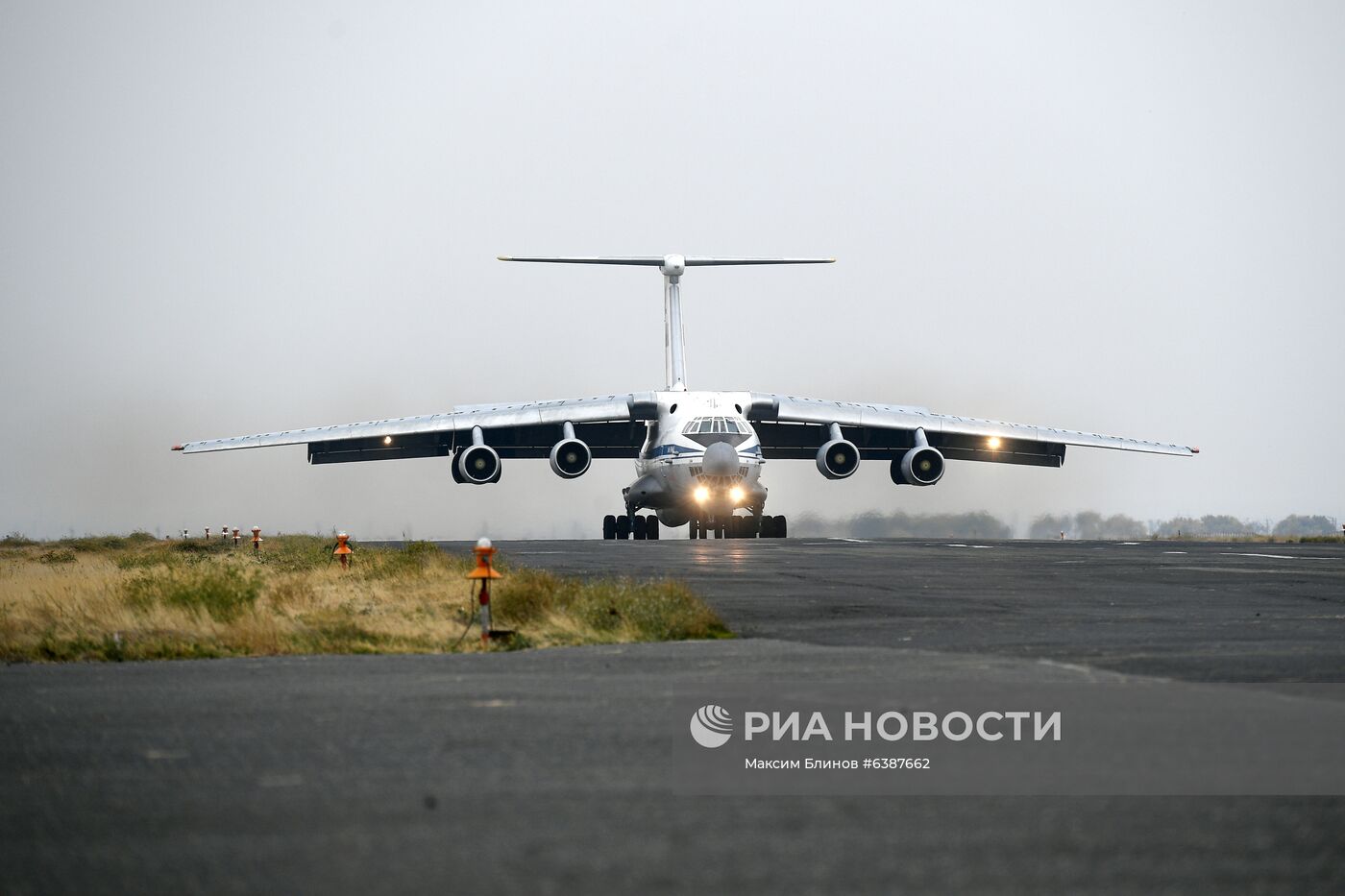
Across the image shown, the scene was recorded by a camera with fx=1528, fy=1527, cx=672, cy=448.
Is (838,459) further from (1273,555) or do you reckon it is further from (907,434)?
(1273,555)

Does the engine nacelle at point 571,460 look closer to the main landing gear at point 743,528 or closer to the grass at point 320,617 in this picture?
the main landing gear at point 743,528

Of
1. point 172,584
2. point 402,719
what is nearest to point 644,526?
point 172,584

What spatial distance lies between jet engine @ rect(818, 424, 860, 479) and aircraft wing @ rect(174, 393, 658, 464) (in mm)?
5384

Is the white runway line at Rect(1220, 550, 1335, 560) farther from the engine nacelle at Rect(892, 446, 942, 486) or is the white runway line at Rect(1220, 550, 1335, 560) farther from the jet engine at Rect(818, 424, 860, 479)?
the jet engine at Rect(818, 424, 860, 479)

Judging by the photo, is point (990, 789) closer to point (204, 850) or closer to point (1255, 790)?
point (1255, 790)

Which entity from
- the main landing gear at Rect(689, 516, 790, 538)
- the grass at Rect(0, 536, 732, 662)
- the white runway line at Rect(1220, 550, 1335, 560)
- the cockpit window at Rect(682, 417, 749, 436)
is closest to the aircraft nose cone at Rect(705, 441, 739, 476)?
the cockpit window at Rect(682, 417, 749, 436)

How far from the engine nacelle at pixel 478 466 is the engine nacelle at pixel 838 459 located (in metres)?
9.91

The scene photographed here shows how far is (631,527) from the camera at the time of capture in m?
48.2

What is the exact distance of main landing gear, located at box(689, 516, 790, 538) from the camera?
45.7 metres

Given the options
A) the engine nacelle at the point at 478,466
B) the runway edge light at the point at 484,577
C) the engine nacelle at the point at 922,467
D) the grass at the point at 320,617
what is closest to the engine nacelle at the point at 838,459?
the engine nacelle at the point at 922,467

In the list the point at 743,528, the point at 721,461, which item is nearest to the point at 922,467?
the point at 743,528

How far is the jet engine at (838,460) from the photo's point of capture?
46.5m

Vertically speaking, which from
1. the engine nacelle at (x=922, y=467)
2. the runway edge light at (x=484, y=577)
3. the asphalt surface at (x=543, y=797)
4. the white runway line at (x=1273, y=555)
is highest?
the engine nacelle at (x=922, y=467)

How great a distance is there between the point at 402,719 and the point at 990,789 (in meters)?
3.44
